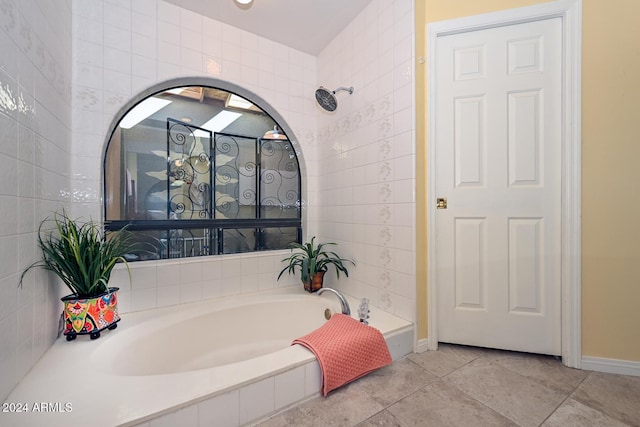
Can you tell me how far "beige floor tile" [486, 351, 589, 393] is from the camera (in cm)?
126

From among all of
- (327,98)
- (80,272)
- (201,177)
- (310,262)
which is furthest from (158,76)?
(310,262)

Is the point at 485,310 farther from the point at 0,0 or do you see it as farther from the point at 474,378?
the point at 0,0

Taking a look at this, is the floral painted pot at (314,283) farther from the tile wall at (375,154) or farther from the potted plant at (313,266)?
the tile wall at (375,154)

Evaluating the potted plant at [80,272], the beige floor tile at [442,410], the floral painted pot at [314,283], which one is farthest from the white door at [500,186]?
the potted plant at [80,272]

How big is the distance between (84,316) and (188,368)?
2.11ft

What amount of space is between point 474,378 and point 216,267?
1762mm

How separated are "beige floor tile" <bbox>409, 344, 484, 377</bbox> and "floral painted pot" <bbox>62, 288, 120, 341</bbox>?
67.7 inches

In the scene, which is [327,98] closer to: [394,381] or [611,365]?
[394,381]

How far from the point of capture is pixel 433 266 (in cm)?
159

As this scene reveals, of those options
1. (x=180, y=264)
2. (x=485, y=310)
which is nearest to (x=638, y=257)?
(x=485, y=310)

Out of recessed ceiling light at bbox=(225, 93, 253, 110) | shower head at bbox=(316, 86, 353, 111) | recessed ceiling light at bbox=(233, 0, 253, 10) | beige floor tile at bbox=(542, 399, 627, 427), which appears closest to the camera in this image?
beige floor tile at bbox=(542, 399, 627, 427)

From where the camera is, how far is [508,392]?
3.98 feet

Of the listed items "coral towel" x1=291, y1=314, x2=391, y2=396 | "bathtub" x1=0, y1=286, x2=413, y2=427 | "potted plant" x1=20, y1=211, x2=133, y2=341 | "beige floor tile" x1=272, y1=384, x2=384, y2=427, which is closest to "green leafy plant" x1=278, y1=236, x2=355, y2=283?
"bathtub" x1=0, y1=286, x2=413, y2=427

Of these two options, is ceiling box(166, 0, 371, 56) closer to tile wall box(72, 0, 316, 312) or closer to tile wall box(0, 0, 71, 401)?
tile wall box(72, 0, 316, 312)
